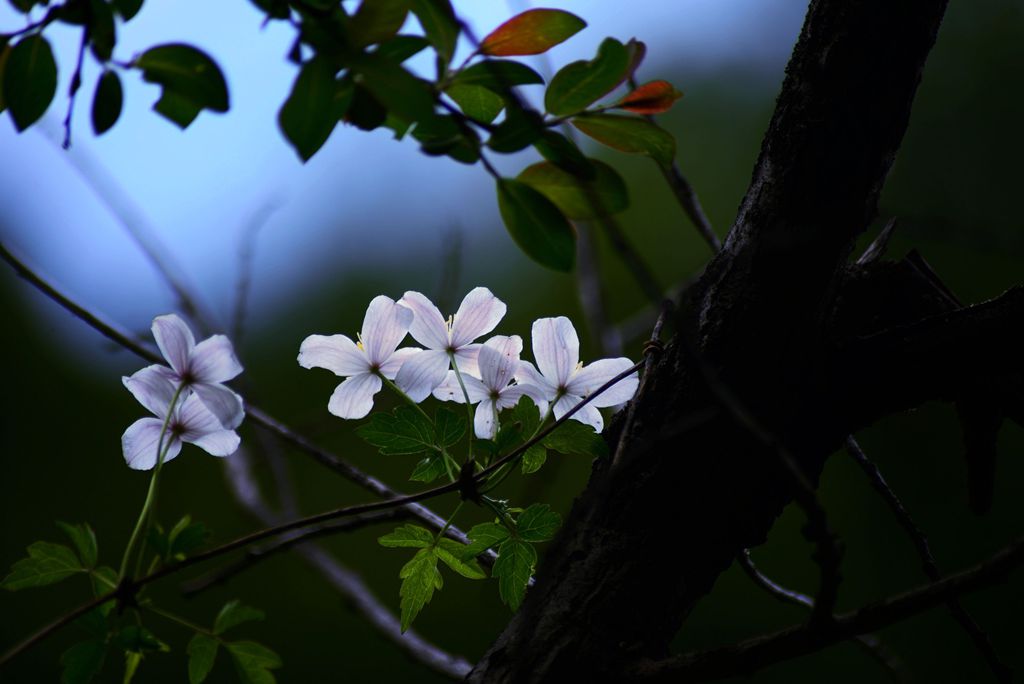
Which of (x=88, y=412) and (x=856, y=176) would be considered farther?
(x=88, y=412)

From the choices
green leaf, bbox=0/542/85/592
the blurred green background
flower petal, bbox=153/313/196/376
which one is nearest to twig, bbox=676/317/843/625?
flower petal, bbox=153/313/196/376

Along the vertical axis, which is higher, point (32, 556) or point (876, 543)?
point (32, 556)

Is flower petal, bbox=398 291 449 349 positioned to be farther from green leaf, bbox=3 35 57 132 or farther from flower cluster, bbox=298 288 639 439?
green leaf, bbox=3 35 57 132

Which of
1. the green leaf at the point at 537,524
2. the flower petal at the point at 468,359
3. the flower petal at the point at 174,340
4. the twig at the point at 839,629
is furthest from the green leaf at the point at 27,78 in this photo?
the twig at the point at 839,629

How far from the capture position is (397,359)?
2.34 ft

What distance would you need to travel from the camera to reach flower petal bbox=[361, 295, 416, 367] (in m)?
0.69

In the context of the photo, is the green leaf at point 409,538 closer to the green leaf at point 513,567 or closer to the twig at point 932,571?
the green leaf at point 513,567

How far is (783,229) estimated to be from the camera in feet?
2.20

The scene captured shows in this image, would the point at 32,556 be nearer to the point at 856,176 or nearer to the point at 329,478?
the point at 856,176

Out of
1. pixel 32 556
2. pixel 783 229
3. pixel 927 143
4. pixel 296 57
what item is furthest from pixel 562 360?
pixel 927 143

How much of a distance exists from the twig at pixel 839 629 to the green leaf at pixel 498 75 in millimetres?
416

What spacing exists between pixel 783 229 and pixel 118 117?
1.78 ft

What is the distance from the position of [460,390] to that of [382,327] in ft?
0.29

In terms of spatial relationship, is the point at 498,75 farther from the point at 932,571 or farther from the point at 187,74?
the point at 932,571
